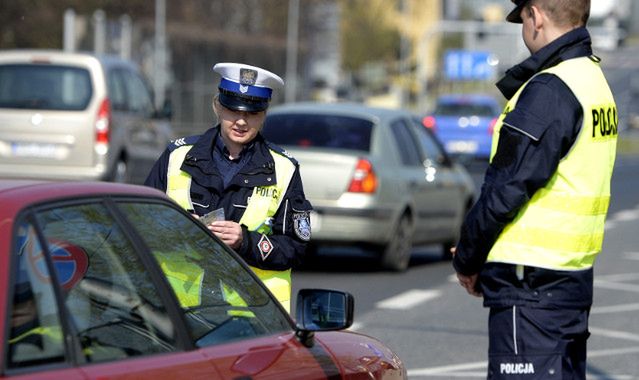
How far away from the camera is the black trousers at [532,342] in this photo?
5055 mm

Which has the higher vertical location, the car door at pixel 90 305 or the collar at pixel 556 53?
the collar at pixel 556 53

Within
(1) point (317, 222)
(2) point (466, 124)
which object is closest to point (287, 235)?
(1) point (317, 222)

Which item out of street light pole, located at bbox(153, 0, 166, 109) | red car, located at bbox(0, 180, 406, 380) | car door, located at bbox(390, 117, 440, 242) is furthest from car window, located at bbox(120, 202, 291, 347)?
street light pole, located at bbox(153, 0, 166, 109)

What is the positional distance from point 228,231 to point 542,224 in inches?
41.6

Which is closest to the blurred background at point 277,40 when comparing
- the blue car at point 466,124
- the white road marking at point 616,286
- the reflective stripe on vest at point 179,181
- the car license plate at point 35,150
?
the car license plate at point 35,150

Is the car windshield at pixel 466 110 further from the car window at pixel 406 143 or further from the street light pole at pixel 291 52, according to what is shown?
the car window at pixel 406 143

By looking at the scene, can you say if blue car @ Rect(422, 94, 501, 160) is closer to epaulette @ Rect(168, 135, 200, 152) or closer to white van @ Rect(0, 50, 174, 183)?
white van @ Rect(0, 50, 174, 183)

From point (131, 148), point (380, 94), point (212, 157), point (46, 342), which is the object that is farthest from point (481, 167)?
point (380, 94)

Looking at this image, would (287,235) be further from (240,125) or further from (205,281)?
(205,281)

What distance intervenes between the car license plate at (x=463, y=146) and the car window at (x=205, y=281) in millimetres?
33012

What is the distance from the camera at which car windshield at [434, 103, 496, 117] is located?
38312 mm

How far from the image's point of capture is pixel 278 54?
68312mm

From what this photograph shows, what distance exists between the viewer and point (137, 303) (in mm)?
3924

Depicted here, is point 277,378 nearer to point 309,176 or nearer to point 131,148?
point 309,176
